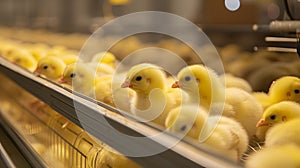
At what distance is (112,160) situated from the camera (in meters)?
1.22

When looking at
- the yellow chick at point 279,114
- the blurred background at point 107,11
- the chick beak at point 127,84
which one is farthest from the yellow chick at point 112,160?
the blurred background at point 107,11

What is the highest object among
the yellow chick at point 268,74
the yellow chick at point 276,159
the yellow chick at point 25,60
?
the yellow chick at point 268,74

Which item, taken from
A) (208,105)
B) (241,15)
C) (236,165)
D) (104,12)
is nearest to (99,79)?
(208,105)

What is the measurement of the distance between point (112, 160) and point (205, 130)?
276 mm

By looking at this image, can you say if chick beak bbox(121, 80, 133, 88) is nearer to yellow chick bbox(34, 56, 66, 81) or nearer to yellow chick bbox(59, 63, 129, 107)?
yellow chick bbox(59, 63, 129, 107)

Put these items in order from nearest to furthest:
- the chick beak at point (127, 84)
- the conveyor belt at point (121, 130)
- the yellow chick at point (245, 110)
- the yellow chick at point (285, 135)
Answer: the conveyor belt at point (121, 130), the yellow chick at point (285, 135), the yellow chick at point (245, 110), the chick beak at point (127, 84)

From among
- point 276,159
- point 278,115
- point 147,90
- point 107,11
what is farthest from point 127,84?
point 107,11

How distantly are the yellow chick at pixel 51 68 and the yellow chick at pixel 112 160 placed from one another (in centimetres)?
92

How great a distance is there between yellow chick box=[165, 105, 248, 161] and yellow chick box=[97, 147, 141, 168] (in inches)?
5.9

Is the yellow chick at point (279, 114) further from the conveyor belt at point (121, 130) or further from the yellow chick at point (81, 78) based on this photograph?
the yellow chick at point (81, 78)

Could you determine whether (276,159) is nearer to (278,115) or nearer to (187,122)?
(187,122)

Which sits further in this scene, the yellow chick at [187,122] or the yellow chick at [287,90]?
the yellow chick at [287,90]

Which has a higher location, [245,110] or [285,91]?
[285,91]

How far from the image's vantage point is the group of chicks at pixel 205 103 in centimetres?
106
